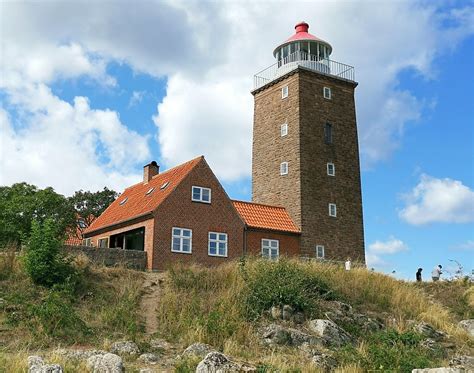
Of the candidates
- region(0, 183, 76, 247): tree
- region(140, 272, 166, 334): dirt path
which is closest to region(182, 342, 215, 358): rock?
region(140, 272, 166, 334): dirt path

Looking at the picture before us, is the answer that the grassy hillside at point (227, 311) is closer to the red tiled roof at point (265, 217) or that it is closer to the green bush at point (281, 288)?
the green bush at point (281, 288)

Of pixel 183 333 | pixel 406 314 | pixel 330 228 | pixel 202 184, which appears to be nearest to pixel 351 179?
pixel 330 228

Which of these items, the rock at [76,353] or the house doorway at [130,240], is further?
the house doorway at [130,240]

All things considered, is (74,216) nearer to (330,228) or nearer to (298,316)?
(330,228)

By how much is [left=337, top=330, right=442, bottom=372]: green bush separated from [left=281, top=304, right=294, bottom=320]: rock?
2.60 meters

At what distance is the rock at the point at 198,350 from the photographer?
50.2 ft

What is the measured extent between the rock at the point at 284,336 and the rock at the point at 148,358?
12.0 ft

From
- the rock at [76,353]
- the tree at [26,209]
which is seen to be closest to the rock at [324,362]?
the rock at [76,353]

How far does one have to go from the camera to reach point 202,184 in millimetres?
31062

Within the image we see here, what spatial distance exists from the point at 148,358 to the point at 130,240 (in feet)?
59.3

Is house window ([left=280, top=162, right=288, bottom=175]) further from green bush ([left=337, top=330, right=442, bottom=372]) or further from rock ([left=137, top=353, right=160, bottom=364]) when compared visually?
rock ([left=137, top=353, right=160, bottom=364])

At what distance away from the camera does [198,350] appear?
1562cm

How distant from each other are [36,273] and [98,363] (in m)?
8.13

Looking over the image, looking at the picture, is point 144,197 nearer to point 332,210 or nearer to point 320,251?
point 320,251
